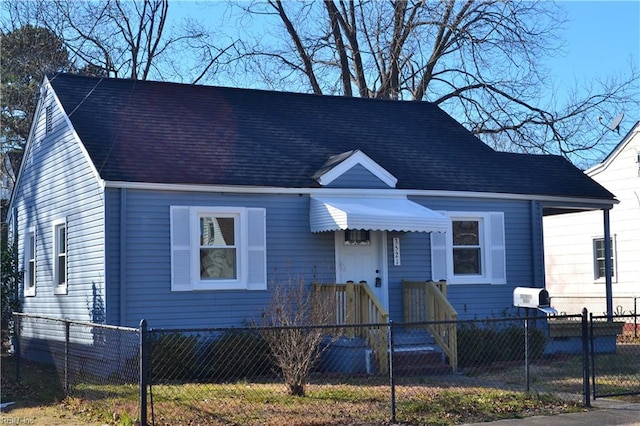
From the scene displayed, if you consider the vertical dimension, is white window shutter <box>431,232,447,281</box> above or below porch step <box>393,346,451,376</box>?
above

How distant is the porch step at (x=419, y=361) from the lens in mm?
14266

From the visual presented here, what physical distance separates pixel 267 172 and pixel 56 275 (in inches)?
190

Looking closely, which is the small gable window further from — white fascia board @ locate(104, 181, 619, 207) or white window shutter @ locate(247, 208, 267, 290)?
white window shutter @ locate(247, 208, 267, 290)

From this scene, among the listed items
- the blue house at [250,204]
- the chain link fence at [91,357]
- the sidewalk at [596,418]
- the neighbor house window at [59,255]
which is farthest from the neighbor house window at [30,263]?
the sidewalk at [596,418]

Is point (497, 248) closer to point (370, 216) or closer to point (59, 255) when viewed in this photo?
point (370, 216)

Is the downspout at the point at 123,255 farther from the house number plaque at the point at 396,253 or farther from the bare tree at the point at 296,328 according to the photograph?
the house number plaque at the point at 396,253

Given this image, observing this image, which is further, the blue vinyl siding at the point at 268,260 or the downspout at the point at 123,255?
the blue vinyl siding at the point at 268,260

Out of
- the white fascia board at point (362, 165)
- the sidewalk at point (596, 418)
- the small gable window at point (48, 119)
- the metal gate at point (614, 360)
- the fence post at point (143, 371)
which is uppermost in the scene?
the small gable window at point (48, 119)

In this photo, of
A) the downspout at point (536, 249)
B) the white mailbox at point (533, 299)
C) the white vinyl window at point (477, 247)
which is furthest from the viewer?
the downspout at point (536, 249)

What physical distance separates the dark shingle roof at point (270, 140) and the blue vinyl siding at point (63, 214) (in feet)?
2.56

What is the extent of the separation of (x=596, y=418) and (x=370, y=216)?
19.9ft

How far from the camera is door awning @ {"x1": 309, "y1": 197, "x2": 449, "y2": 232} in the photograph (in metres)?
15.2

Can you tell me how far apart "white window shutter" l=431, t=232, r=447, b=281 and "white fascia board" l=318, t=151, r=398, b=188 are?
151 centimetres

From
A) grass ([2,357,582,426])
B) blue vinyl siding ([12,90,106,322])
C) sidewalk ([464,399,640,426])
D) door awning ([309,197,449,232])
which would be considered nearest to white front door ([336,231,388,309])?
door awning ([309,197,449,232])
